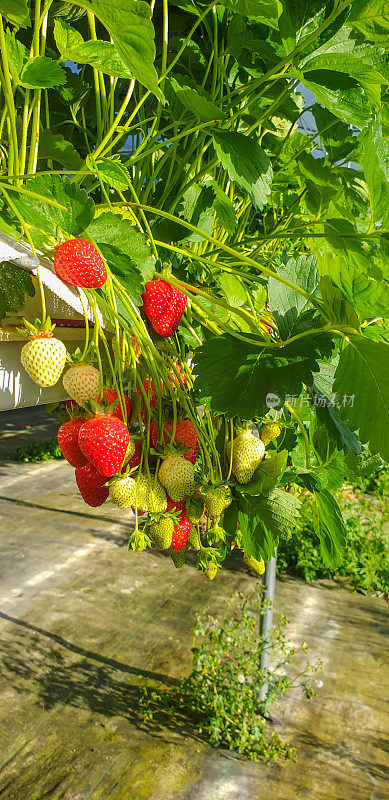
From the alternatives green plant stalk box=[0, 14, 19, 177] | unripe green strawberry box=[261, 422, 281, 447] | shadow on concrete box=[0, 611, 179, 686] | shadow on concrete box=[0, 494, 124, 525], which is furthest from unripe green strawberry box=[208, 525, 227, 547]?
shadow on concrete box=[0, 494, 124, 525]

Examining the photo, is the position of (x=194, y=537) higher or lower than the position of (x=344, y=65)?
lower

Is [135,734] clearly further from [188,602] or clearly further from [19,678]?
[188,602]

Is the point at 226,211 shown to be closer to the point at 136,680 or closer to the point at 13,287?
the point at 13,287

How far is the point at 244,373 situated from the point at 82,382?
0.11m

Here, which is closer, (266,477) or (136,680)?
(266,477)

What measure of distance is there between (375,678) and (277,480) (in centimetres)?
281

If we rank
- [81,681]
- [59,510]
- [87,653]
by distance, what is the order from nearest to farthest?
→ [81,681]
[87,653]
[59,510]

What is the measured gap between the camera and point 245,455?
1.62 feet

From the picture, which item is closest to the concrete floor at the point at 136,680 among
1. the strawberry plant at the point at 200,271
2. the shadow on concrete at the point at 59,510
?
the shadow on concrete at the point at 59,510

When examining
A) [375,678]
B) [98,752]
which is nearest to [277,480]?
[98,752]

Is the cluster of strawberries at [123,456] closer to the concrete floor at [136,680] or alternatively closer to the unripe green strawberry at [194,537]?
the unripe green strawberry at [194,537]

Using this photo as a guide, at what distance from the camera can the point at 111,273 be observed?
1.19 ft

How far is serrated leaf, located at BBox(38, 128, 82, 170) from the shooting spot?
1.47ft

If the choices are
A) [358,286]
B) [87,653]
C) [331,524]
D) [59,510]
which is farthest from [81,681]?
[358,286]
